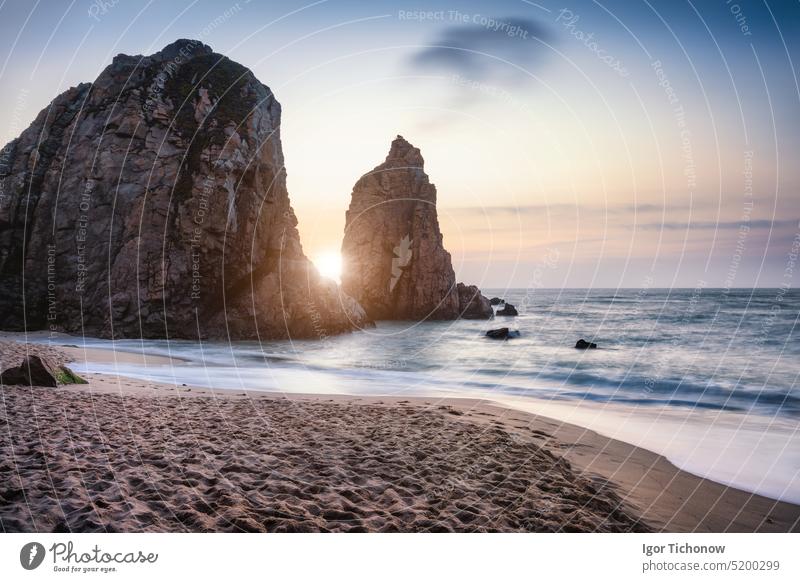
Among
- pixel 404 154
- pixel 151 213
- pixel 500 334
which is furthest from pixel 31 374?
pixel 404 154

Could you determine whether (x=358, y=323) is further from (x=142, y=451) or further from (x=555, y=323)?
(x=142, y=451)

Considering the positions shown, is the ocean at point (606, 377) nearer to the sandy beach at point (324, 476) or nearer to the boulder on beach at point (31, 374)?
the sandy beach at point (324, 476)

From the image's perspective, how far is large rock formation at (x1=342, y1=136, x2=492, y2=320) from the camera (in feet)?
191

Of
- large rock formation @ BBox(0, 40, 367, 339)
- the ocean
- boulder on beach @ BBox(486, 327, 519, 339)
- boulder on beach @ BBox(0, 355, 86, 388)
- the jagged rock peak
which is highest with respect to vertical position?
the jagged rock peak

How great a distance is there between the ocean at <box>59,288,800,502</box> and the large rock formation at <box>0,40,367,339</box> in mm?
3295

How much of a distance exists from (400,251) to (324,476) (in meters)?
53.0

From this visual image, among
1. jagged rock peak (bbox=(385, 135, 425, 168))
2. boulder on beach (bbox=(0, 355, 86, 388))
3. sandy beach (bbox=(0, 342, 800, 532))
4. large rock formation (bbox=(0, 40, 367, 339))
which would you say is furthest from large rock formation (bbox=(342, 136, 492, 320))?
sandy beach (bbox=(0, 342, 800, 532))

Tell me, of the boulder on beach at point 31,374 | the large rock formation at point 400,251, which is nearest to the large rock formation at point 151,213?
the boulder on beach at point 31,374

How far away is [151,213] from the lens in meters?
31.0

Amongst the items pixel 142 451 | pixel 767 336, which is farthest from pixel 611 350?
pixel 142 451

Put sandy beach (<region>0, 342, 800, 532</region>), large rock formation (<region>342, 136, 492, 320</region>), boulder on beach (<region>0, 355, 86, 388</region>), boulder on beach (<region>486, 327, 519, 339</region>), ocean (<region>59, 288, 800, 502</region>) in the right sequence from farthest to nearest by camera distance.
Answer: large rock formation (<region>342, 136, 492, 320</region>), boulder on beach (<region>486, 327, 519, 339</region>), boulder on beach (<region>0, 355, 86, 388</region>), ocean (<region>59, 288, 800, 502</region>), sandy beach (<region>0, 342, 800, 532</region>)

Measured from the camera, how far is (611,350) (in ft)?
103

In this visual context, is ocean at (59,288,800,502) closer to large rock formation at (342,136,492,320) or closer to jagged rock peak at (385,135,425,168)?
large rock formation at (342,136,492,320)
